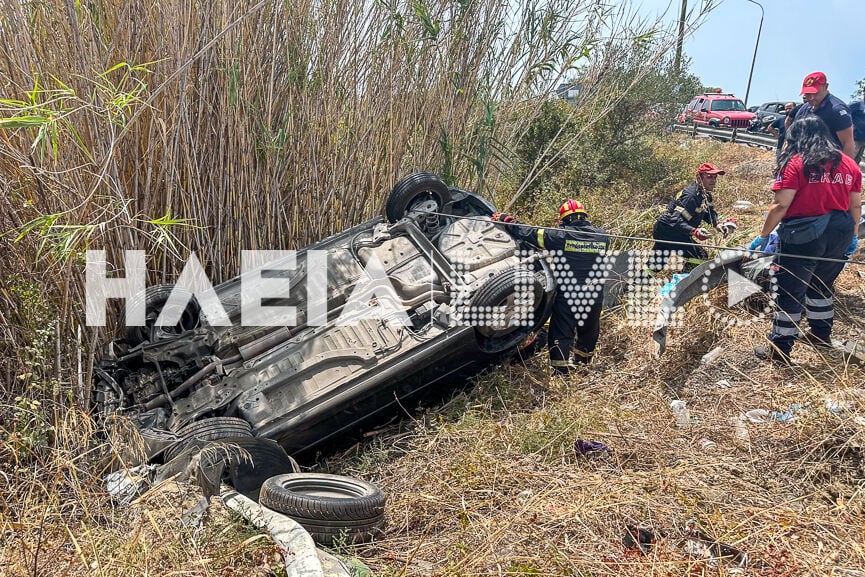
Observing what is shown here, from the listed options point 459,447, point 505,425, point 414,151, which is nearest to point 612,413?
point 505,425

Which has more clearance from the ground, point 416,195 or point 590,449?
point 416,195

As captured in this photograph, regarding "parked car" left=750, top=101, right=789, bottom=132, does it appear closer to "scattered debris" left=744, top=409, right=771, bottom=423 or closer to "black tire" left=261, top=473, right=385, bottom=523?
"scattered debris" left=744, top=409, right=771, bottom=423

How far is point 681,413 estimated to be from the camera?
374 cm

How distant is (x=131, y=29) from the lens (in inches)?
141

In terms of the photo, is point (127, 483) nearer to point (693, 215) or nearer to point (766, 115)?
point (693, 215)

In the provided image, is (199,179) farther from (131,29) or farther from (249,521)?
(249,521)

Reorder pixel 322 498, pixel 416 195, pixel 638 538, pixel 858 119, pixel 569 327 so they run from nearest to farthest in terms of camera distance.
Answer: pixel 638 538 < pixel 322 498 < pixel 569 327 < pixel 416 195 < pixel 858 119

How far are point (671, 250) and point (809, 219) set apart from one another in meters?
1.40

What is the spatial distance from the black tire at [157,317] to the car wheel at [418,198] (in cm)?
160

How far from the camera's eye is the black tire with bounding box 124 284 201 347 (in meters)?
3.65

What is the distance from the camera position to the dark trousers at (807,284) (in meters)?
4.02

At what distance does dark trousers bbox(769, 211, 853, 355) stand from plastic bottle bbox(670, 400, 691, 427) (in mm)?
843

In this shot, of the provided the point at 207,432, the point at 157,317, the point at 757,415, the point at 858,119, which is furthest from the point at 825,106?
the point at 157,317

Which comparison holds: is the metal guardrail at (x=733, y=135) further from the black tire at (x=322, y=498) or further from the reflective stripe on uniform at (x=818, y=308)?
the black tire at (x=322, y=498)
